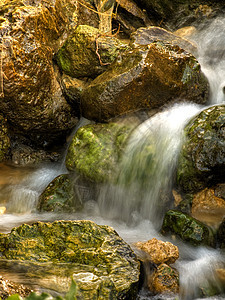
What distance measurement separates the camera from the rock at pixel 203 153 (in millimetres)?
4223

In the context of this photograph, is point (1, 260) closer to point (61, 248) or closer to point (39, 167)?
point (61, 248)

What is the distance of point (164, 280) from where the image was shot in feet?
10.3

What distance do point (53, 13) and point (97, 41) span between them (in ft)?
3.27

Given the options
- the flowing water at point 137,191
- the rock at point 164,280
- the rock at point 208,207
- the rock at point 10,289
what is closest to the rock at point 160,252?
the rock at point 164,280

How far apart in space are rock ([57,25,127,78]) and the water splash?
5.81 ft

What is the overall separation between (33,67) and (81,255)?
12.0 feet

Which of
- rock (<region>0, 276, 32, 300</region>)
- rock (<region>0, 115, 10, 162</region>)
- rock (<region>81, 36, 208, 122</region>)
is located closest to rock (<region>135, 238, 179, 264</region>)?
rock (<region>0, 276, 32, 300</region>)

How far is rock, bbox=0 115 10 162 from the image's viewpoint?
5.76 m

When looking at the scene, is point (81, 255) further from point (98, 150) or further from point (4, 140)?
point (4, 140)

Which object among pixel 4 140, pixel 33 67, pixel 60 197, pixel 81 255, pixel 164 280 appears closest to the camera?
pixel 81 255

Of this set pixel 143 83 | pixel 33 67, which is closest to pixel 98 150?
pixel 143 83

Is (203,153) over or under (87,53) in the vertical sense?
under

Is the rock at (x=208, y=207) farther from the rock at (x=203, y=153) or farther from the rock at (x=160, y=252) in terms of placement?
the rock at (x=160, y=252)

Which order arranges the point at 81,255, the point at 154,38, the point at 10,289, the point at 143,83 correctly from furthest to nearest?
the point at 154,38, the point at 143,83, the point at 81,255, the point at 10,289
